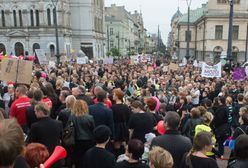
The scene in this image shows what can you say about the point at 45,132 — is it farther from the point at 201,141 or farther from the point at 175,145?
the point at 201,141

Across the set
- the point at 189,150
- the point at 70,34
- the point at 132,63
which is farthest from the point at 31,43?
the point at 189,150

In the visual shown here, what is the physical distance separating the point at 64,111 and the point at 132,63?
2253 cm

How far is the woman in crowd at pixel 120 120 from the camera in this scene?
6.77 meters

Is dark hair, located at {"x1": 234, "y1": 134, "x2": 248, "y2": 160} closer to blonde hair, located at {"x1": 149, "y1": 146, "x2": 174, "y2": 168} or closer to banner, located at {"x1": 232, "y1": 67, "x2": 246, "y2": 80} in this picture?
blonde hair, located at {"x1": 149, "y1": 146, "x2": 174, "y2": 168}

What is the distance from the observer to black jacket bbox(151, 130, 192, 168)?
14.8ft

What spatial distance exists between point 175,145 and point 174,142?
47 millimetres

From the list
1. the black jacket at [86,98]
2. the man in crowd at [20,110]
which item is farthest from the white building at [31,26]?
the man in crowd at [20,110]

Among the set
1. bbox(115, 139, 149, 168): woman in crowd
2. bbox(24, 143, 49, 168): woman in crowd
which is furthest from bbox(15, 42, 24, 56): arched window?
bbox(115, 139, 149, 168): woman in crowd

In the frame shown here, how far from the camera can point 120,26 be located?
320 feet

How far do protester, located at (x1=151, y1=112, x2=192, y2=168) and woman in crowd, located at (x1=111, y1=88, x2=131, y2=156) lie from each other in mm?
2213

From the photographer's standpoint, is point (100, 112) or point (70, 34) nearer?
point (100, 112)

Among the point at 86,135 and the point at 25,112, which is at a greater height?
the point at 25,112

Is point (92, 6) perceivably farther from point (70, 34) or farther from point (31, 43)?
point (31, 43)

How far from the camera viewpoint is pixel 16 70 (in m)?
8.75
